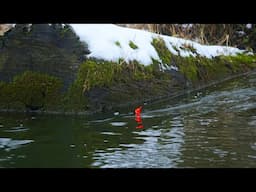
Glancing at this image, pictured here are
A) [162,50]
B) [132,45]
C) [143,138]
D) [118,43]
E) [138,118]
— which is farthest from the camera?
[162,50]

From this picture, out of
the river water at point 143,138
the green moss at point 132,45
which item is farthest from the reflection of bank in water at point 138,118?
the green moss at point 132,45

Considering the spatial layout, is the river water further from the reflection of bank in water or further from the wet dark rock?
the wet dark rock

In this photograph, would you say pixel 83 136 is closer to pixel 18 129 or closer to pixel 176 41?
pixel 18 129

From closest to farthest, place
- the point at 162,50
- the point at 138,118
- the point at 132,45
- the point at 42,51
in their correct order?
the point at 138,118, the point at 42,51, the point at 132,45, the point at 162,50

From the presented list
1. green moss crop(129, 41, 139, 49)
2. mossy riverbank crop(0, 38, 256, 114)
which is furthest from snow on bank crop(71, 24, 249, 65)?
mossy riverbank crop(0, 38, 256, 114)

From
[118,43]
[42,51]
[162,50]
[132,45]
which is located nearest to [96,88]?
[42,51]

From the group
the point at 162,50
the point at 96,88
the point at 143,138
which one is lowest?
the point at 143,138

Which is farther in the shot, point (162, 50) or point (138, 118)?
point (162, 50)

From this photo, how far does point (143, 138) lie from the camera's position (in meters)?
6.52

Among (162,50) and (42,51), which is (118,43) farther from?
(42,51)

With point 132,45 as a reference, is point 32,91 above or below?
below

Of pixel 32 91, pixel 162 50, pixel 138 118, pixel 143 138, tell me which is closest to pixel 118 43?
pixel 162 50
